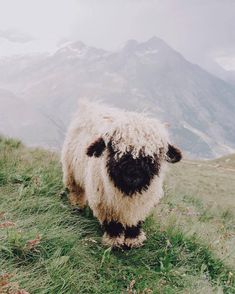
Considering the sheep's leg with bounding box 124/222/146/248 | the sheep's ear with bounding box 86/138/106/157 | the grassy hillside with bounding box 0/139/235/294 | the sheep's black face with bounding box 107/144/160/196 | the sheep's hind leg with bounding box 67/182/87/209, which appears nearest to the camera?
the grassy hillside with bounding box 0/139/235/294

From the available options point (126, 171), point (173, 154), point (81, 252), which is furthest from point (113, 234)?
point (173, 154)

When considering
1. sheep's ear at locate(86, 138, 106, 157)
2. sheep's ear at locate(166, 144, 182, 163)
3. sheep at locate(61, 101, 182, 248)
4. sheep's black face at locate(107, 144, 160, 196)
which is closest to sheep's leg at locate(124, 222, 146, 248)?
sheep at locate(61, 101, 182, 248)

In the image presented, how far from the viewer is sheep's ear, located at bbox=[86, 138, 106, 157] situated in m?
6.68

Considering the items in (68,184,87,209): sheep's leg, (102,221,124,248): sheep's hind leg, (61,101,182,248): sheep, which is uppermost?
(61,101,182,248): sheep

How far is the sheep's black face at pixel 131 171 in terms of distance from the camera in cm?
630

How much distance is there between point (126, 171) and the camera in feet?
20.7

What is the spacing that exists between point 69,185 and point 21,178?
980mm

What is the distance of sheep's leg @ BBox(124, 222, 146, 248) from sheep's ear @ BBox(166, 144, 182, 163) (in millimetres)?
1249

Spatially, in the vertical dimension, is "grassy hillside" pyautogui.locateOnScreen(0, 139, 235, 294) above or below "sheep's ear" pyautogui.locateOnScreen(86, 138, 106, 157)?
below

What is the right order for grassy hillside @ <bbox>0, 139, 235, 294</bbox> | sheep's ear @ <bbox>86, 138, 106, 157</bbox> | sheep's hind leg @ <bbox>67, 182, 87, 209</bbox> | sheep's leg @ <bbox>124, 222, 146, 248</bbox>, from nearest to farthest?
1. grassy hillside @ <bbox>0, 139, 235, 294</bbox>
2. sheep's ear @ <bbox>86, 138, 106, 157</bbox>
3. sheep's leg @ <bbox>124, 222, 146, 248</bbox>
4. sheep's hind leg @ <bbox>67, 182, 87, 209</bbox>

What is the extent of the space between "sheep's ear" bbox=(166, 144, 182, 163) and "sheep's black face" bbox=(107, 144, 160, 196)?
325 mm

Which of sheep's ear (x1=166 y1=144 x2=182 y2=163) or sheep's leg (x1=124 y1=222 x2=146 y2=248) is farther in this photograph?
sheep's leg (x1=124 y1=222 x2=146 y2=248)

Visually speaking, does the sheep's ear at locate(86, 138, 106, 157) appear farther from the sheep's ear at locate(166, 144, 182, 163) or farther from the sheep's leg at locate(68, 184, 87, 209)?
the sheep's leg at locate(68, 184, 87, 209)

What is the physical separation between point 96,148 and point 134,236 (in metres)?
1.57
